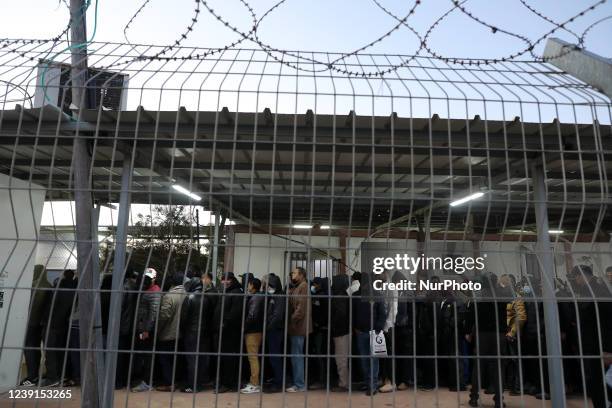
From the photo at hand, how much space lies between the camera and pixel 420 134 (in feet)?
14.2

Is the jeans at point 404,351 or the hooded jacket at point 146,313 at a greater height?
the hooded jacket at point 146,313

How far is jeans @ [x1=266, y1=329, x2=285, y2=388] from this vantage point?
630 cm

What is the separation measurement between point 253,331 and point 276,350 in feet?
1.79

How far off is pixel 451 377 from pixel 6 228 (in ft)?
20.6

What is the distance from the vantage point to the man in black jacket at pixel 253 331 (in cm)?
614

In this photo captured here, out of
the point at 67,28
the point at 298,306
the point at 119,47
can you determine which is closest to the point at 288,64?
the point at 119,47

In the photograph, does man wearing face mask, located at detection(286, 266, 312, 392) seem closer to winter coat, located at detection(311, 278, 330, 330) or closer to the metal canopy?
winter coat, located at detection(311, 278, 330, 330)

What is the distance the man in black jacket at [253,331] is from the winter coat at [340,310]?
1.00 metres

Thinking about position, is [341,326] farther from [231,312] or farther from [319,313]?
[231,312]

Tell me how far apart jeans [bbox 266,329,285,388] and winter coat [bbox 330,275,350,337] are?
746 mm

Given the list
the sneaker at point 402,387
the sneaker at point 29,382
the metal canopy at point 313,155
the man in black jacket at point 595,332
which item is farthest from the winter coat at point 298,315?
the sneaker at point 29,382

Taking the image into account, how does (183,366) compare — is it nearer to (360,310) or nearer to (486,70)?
(360,310)

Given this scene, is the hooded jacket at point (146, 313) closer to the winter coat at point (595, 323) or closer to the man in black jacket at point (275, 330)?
the man in black jacket at point (275, 330)

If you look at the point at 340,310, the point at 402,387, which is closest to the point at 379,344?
the point at 340,310
